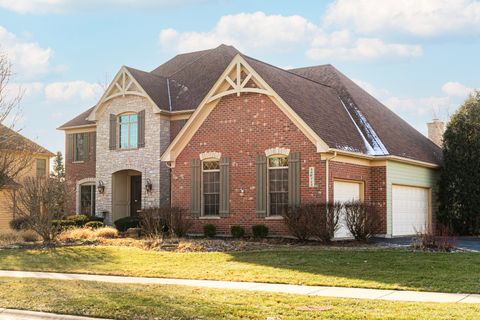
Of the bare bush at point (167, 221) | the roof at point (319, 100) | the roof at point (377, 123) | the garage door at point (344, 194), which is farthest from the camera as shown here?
the roof at point (377, 123)

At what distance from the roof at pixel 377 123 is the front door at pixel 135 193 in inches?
377

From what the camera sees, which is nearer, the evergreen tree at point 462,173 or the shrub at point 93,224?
the evergreen tree at point 462,173

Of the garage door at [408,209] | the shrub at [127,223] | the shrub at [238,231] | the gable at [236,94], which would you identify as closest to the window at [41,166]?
the shrub at [127,223]

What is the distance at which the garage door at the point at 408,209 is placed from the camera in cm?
2578

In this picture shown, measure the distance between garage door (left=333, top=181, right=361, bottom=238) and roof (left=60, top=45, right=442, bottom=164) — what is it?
1.29 m

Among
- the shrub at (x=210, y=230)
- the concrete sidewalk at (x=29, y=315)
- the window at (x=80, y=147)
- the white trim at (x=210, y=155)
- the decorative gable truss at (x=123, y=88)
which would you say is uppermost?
the decorative gable truss at (x=123, y=88)

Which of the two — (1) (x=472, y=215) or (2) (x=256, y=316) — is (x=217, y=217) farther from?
(2) (x=256, y=316)

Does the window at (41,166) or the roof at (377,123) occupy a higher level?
the roof at (377,123)

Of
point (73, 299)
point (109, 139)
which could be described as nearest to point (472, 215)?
point (109, 139)

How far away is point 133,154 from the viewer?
30938 millimetres

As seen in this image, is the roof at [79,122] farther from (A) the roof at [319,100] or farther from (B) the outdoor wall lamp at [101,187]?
(B) the outdoor wall lamp at [101,187]

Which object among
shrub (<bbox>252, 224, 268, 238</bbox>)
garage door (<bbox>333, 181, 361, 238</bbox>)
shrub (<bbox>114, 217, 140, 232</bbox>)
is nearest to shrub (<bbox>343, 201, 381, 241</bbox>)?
garage door (<bbox>333, 181, 361, 238</bbox>)

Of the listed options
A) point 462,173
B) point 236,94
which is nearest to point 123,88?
point 236,94

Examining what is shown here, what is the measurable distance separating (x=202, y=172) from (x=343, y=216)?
6.15 meters
